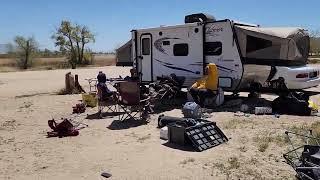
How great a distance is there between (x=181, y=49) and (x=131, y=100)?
12.7 ft

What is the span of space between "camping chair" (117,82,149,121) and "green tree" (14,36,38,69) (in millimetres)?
52043

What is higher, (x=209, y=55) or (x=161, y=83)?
(x=209, y=55)

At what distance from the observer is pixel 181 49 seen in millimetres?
14281

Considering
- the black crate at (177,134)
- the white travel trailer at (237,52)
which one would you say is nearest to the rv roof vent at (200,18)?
the white travel trailer at (237,52)

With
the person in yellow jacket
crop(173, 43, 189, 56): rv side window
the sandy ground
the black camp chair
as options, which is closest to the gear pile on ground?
crop(173, 43, 189, 56): rv side window

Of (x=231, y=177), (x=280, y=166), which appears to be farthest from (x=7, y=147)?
(x=280, y=166)

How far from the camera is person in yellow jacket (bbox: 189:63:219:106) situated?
12383 mm

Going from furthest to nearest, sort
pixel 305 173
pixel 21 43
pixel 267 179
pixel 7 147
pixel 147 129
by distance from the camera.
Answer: pixel 21 43 → pixel 147 129 → pixel 7 147 → pixel 267 179 → pixel 305 173

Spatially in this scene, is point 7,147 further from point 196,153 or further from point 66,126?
point 196,153

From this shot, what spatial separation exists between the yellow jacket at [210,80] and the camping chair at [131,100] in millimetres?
2154

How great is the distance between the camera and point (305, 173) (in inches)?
226

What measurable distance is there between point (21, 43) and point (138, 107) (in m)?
54.3

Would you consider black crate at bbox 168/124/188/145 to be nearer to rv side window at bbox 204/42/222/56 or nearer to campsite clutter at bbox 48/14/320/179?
campsite clutter at bbox 48/14/320/179

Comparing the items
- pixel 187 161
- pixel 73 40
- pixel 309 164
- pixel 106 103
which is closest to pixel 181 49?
pixel 106 103
